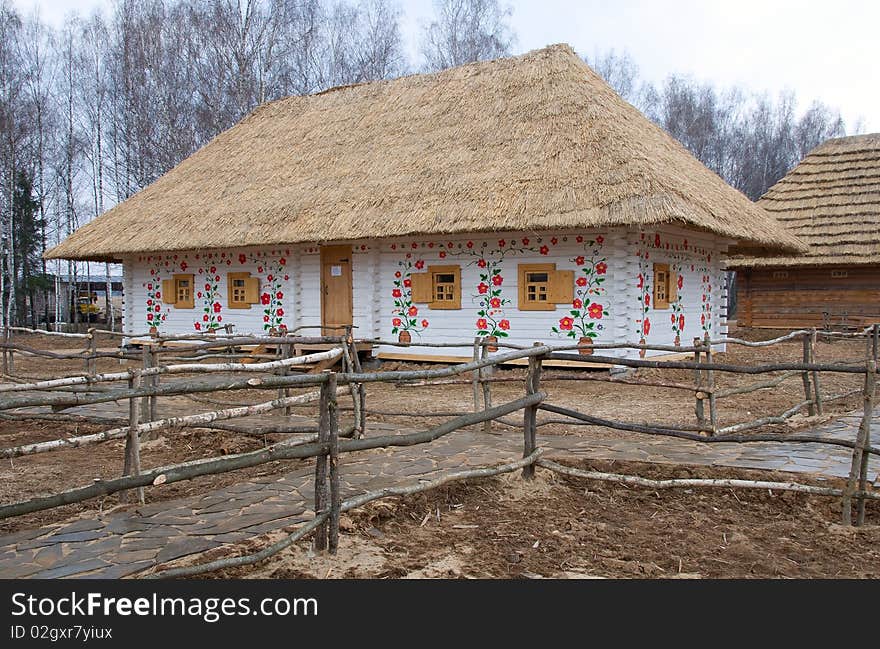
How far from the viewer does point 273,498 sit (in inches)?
192

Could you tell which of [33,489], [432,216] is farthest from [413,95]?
[33,489]

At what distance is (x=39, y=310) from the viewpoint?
32625 mm

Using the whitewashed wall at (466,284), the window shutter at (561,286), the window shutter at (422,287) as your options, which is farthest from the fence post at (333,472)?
the window shutter at (422,287)

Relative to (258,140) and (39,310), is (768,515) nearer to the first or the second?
(258,140)

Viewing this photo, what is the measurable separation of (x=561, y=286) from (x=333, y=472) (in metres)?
8.99

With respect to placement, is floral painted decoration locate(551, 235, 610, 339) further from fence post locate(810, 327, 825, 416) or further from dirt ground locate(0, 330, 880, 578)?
dirt ground locate(0, 330, 880, 578)

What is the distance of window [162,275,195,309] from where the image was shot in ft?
54.1

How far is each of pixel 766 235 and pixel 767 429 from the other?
7.72 metres

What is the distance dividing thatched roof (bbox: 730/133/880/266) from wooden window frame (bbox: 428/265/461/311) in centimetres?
1007

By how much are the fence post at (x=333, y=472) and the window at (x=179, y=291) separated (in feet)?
44.1

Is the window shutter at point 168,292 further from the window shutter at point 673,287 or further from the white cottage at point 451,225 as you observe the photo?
the window shutter at point 673,287

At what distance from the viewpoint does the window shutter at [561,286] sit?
40.5 ft

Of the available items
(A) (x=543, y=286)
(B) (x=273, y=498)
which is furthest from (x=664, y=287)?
(B) (x=273, y=498)

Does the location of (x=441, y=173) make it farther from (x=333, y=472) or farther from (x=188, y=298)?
(x=333, y=472)
